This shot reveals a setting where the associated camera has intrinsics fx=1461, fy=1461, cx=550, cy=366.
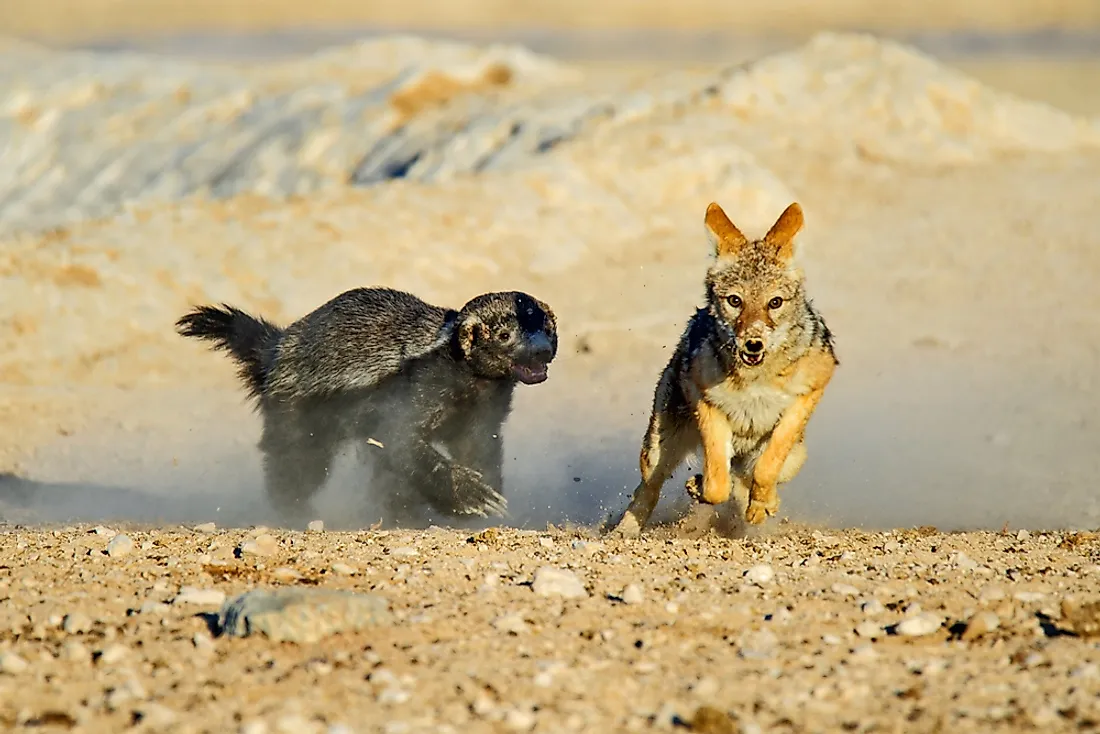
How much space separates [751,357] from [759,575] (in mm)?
1598

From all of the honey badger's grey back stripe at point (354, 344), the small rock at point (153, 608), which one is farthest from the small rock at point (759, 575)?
the honey badger's grey back stripe at point (354, 344)

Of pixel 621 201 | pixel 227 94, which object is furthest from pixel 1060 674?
pixel 227 94

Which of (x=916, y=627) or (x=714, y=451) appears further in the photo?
(x=714, y=451)

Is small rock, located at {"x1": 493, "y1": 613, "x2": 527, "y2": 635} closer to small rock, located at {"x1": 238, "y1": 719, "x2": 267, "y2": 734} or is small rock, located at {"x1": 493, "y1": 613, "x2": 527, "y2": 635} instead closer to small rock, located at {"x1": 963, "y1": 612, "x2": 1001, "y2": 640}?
small rock, located at {"x1": 238, "y1": 719, "x2": 267, "y2": 734}

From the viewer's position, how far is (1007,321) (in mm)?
14773

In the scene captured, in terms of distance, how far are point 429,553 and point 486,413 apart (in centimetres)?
314

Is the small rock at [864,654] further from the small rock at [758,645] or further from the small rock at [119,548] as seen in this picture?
the small rock at [119,548]

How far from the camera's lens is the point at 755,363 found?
7.54 meters

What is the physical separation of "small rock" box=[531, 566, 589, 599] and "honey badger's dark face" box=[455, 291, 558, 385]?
12.0ft

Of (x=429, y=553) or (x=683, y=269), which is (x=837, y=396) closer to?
(x=683, y=269)

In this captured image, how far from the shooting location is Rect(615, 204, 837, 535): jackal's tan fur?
7.73 metres

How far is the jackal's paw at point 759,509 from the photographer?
7883 millimetres

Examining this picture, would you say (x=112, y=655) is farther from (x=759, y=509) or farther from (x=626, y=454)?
(x=626, y=454)

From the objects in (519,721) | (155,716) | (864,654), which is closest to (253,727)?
(155,716)
